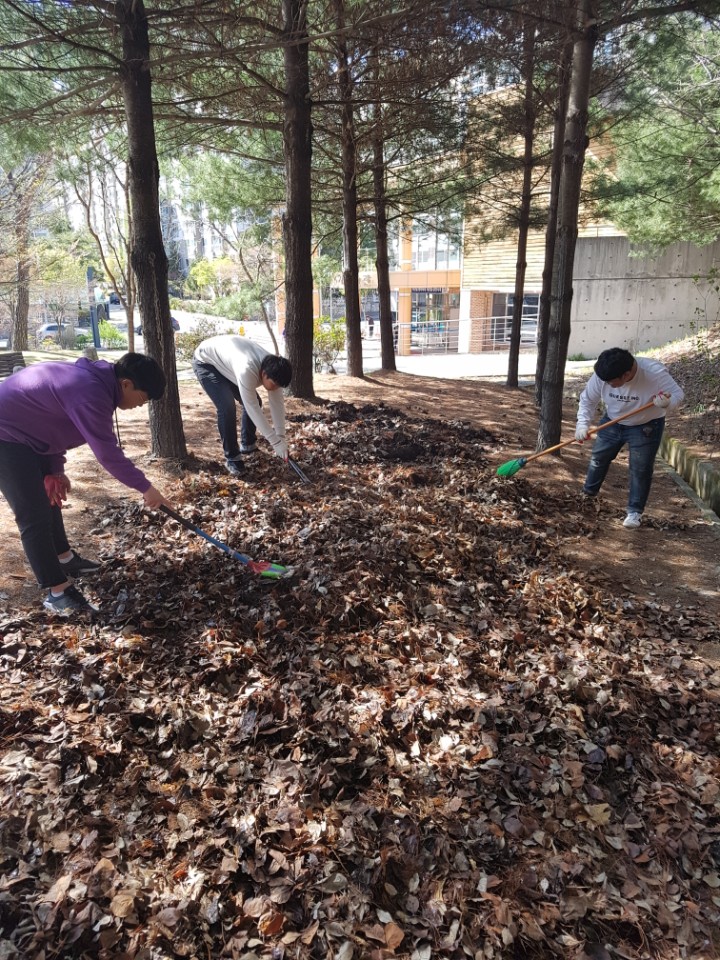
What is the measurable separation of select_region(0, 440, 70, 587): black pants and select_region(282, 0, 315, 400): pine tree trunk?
16.8ft

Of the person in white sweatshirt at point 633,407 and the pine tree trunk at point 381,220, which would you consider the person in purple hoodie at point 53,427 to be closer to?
the person in white sweatshirt at point 633,407

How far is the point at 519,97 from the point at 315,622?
32.7 ft

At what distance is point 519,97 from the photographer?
10086mm

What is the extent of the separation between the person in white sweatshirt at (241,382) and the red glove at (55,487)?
1.61m

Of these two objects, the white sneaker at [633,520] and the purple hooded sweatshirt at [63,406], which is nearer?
the purple hooded sweatshirt at [63,406]

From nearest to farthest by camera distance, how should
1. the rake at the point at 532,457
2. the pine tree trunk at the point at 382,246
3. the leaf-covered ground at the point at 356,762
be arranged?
1. the leaf-covered ground at the point at 356,762
2. the rake at the point at 532,457
3. the pine tree trunk at the point at 382,246

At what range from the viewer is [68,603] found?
3.35 m

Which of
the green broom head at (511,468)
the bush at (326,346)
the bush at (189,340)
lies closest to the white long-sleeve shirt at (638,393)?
the green broom head at (511,468)

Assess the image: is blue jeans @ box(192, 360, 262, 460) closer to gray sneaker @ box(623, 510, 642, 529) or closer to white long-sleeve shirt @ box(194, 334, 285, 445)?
white long-sleeve shirt @ box(194, 334, 285, 445)

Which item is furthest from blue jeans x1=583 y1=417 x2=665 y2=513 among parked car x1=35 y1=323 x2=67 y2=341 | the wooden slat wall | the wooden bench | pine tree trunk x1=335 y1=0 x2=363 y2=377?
parked car x1=35 y1=323 x2=67 y2=341

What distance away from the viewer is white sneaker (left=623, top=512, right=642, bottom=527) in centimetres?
480

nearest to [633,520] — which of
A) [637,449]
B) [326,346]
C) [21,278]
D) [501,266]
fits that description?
[637,449]

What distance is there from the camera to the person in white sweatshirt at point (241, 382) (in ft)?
15.6

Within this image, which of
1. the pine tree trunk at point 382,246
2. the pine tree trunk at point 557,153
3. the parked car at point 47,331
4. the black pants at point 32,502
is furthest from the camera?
the parked car at point 47,331
